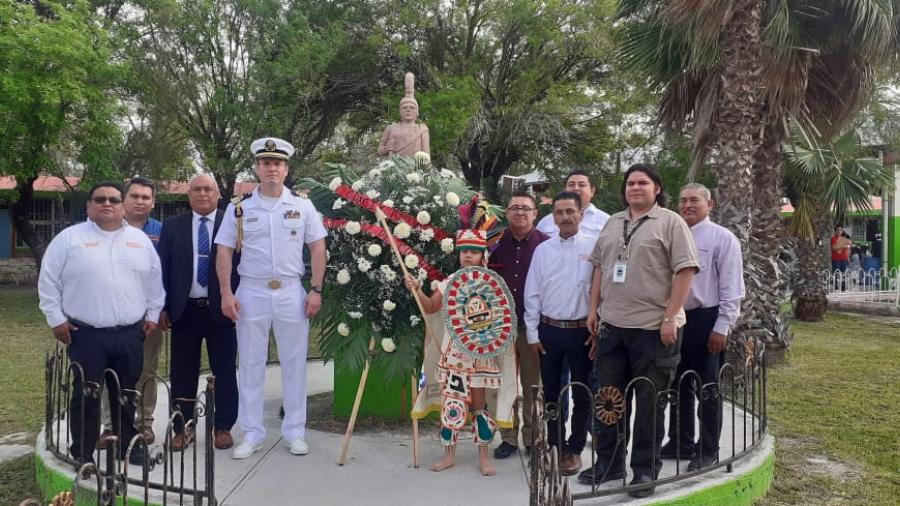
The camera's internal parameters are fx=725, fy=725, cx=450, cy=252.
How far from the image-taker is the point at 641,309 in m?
3.94

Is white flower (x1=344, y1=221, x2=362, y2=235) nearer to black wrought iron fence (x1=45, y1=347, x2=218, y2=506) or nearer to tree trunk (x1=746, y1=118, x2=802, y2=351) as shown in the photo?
black wrought iron fence (x1=45, y1=347, x2=218, y2=506)

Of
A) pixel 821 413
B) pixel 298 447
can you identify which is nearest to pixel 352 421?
pixel 298 447

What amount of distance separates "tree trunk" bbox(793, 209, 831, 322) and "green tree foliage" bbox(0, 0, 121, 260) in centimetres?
1451

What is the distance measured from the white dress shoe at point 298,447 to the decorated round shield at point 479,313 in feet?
4.46

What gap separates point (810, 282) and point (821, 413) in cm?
862

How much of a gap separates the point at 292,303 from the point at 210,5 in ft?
49.1

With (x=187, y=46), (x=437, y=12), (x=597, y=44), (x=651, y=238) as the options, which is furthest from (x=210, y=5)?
(x=651, y=238)

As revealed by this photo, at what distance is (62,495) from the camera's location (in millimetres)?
2445

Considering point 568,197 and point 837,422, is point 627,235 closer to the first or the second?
point 568,197

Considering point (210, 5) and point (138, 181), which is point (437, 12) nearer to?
point (210, 5)

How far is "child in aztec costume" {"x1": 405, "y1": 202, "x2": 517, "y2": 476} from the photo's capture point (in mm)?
4434

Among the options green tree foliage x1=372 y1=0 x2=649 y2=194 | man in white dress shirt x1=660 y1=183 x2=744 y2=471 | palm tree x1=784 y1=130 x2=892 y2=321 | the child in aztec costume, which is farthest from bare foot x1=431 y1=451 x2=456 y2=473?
green tree foliage x1=372 y1=0 x2=649 y2=194

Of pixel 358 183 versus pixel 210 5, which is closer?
pixel 358 183

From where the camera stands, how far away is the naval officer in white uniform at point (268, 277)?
4.76 m
